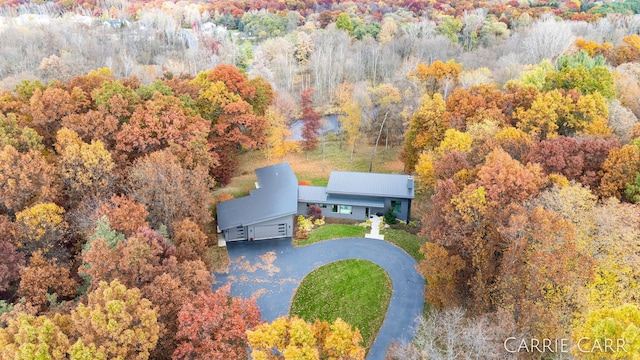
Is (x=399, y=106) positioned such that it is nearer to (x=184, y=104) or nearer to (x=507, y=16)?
(x=184, y=104)

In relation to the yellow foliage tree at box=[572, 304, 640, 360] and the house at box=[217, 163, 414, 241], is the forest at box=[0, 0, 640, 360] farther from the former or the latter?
the house at box=[217, 163, 414, 241]

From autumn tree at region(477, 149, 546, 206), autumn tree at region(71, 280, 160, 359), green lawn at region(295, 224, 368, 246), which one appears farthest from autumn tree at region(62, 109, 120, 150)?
autumn tree at region(477, 149, 546, 206)

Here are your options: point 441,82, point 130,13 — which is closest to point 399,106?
point 441,82

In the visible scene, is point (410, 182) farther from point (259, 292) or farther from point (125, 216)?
point (125, 216)

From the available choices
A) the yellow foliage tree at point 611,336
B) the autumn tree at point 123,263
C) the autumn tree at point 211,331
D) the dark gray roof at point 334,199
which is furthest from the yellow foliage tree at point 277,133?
the yellow foliage tree at point 611,336

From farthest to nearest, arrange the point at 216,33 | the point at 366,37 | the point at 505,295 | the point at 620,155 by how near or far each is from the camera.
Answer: the point at 216,33 → the point at 366,37 → the point at 620,155 → the point at 505,295

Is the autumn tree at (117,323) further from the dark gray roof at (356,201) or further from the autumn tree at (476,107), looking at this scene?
the autumn tree at (476,107)
